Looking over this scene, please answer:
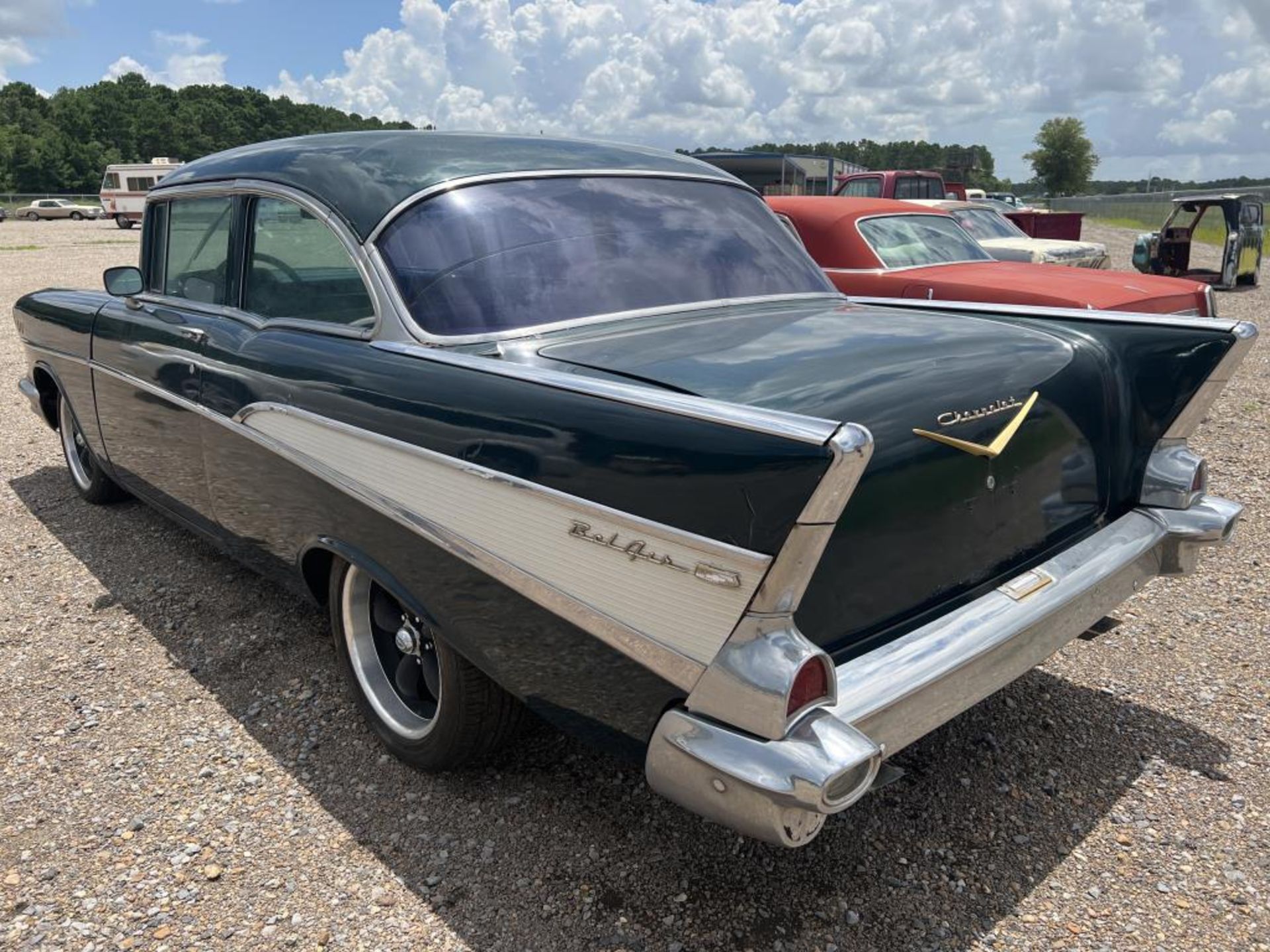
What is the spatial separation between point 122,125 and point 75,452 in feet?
289

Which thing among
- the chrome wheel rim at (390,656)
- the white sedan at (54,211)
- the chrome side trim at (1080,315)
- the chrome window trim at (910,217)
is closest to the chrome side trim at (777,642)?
the chrome wheel rim at (390,656)

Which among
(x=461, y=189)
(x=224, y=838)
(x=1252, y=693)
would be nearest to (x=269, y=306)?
(x=461, y=189)

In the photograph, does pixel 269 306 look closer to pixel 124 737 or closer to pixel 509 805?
pixel 124 737

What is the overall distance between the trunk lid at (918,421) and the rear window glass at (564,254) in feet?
0.60

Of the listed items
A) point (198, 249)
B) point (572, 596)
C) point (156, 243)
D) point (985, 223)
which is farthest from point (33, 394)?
point (985, 223)

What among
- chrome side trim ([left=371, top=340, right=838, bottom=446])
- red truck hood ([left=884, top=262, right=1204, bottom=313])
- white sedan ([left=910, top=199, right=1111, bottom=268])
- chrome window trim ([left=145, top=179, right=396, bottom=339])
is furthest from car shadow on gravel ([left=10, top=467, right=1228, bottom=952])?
white sedan ([left=910, top=199, right=1111, bottom=268])

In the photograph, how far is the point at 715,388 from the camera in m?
2.19

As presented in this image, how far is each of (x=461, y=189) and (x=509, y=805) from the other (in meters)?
1.77

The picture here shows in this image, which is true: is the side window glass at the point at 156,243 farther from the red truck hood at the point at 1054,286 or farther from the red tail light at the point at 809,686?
the red truck hood at the point at 1054,286

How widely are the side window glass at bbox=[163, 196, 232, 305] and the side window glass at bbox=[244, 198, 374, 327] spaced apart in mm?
235

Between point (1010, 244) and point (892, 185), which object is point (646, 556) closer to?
point (1010, 244)

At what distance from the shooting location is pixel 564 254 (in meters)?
2.88

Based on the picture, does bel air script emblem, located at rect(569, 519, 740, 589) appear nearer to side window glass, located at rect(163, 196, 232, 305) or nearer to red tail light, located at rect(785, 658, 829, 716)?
red tail light, located at rect(785, 658, 829, 716)

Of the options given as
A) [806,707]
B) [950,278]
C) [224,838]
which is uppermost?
[950,278]
